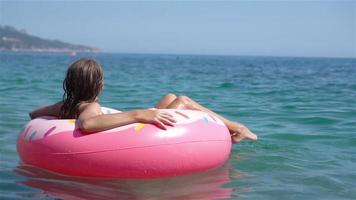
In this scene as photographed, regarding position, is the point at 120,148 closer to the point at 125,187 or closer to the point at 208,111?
the point at 125,187

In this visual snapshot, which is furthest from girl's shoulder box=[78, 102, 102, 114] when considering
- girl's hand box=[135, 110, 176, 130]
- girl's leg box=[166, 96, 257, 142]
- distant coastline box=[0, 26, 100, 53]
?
distant coastline box=[0, 26, 100, 53]

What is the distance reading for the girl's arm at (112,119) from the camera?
3938 millimetres

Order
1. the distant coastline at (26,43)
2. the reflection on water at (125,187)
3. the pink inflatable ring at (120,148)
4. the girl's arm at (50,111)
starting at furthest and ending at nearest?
the distant coastline at (26,43)
the girl's arm at (50,111)
the pink inflatable ring at (120,148)
the reflection on water at (125,187)

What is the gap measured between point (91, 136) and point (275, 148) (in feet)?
8.19

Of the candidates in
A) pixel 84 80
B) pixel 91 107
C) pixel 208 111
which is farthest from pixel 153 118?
pixel 208 111

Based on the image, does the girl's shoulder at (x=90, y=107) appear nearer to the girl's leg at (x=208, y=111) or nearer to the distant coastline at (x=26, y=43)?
the girl's leg at (x=208, y=111)

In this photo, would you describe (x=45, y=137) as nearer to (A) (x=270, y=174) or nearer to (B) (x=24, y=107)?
(A) (x=270, y=174)

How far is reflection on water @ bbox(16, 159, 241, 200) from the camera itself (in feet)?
12.7

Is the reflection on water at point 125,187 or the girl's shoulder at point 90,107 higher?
the girl's shoulder at point 90,107

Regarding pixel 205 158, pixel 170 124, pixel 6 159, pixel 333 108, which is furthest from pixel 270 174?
pixel 333 108

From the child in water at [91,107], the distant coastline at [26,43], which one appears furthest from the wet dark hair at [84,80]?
the distant coastline at [26,43]

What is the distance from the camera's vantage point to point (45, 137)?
4102 mm

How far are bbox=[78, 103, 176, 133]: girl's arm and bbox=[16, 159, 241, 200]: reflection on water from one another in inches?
18.0

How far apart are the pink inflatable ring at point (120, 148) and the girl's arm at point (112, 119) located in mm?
46
